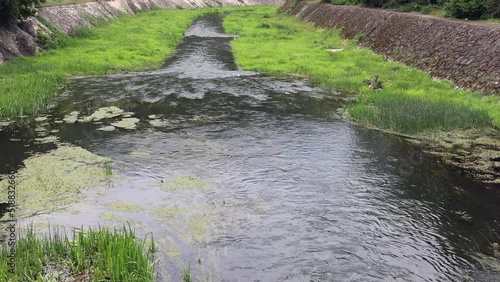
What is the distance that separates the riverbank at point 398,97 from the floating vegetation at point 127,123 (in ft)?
32.3

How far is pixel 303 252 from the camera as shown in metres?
10.5

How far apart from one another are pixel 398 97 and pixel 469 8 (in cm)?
1337

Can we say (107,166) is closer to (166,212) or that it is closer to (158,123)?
(166,212)

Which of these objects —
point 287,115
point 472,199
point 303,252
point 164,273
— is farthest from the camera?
point 287,115

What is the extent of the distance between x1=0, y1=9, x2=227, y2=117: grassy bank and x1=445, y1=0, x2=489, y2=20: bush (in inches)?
841

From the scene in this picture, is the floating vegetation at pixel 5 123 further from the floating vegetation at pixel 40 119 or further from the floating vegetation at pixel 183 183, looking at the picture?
the floating vegetation at pixel 183 183

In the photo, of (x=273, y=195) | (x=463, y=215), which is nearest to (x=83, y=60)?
(x=273, y=195)

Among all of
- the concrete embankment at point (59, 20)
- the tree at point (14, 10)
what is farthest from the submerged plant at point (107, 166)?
the tree at point (14, 10)

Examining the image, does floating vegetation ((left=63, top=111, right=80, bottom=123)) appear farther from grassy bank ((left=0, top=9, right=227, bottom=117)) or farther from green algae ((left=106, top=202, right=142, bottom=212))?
green algae ((left=106, top=202, right=142, bottom=212))

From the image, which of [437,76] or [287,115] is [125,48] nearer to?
[287,115]

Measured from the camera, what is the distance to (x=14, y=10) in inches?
1175

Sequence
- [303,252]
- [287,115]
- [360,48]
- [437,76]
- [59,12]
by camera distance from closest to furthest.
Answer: [303,252] < [287,115] < [437,76] < [360,48] < [59,12]

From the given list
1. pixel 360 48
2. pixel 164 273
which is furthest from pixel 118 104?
pixel 360 48

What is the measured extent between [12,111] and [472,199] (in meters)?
18.7
